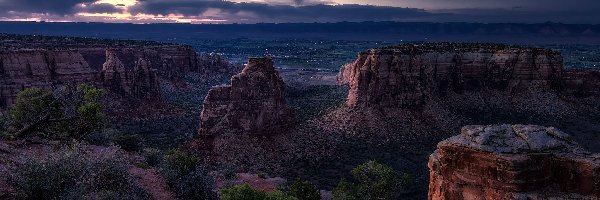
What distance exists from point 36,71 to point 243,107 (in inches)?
1567

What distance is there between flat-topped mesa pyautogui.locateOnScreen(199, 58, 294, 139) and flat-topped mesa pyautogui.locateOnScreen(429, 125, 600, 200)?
30904 millimetres

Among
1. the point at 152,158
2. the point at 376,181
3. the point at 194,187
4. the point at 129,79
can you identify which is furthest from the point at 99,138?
the point at 129,79

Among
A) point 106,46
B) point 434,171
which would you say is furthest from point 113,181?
point 106,46

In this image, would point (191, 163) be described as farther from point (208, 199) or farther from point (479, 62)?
point (479, 62)

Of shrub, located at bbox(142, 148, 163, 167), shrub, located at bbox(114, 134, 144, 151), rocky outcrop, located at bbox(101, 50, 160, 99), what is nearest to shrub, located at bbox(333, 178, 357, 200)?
shrub, located at bbox(142, 148, 163, 167)

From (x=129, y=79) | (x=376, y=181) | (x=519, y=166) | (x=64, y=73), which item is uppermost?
(x=519, y=166)

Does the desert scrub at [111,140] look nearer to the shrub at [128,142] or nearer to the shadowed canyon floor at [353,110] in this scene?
the shrub at [128,142]

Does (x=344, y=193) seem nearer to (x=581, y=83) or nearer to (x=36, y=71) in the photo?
(x=36, y=71)

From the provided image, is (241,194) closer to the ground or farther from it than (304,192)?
farther from it

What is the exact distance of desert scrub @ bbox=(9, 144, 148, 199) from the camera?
1886cm

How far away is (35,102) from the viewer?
31.3m

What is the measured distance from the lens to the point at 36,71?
66.8 meters

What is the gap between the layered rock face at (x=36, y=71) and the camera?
62156 millimetres

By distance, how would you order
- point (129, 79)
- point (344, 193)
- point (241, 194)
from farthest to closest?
point (129, 79) → point (344, 193) → point (241, 194)
